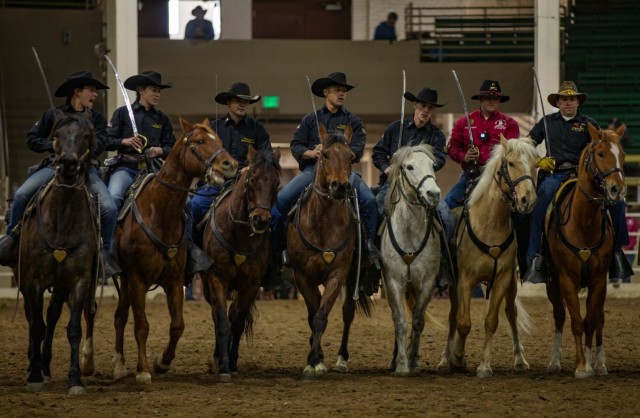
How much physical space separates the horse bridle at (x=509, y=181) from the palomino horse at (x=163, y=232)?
7.56ft

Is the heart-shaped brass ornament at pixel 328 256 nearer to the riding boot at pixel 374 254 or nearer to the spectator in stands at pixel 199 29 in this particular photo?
the riding boot at pixel 374 254

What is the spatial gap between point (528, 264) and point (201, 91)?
41.0 feet

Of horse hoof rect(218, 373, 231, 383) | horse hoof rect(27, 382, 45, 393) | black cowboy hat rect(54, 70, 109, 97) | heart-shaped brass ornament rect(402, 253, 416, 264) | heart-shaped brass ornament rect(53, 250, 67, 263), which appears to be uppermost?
black cowboy hat rect(54, 70, 109, 97)

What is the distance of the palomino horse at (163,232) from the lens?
9.08 m

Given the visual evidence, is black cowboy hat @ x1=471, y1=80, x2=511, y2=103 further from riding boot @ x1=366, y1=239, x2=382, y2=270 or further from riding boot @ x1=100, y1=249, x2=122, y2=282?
riding boot @ x1=100, y1=249, x2=122, y2=282

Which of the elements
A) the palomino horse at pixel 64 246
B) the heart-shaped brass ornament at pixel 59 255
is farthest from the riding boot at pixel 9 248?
the heart-shaped brass ornament at pixel 59 255

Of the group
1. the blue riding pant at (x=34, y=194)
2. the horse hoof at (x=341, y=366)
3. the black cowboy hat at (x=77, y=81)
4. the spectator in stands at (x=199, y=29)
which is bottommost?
the horse hoof at (x=341, y=366)

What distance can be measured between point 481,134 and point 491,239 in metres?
1.30

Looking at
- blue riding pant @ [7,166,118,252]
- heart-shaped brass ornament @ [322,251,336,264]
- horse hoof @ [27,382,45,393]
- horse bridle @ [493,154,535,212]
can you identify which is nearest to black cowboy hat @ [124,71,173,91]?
blue riding pant @ [7,166,118,252]

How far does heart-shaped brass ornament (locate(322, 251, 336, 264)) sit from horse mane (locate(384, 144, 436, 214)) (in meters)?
0.75

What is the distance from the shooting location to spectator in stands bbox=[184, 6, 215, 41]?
2216 centimetres

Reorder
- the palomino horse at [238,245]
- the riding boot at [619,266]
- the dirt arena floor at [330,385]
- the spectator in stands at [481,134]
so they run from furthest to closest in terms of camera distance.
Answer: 1. the spectator in stands at [481,134]
2. the riding boot at [619,266]
3. the palomino horse at [238,245]
4. the dirt arena floor at [330,385]

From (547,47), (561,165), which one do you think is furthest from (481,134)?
(547,47)

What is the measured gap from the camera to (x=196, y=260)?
945 cm
